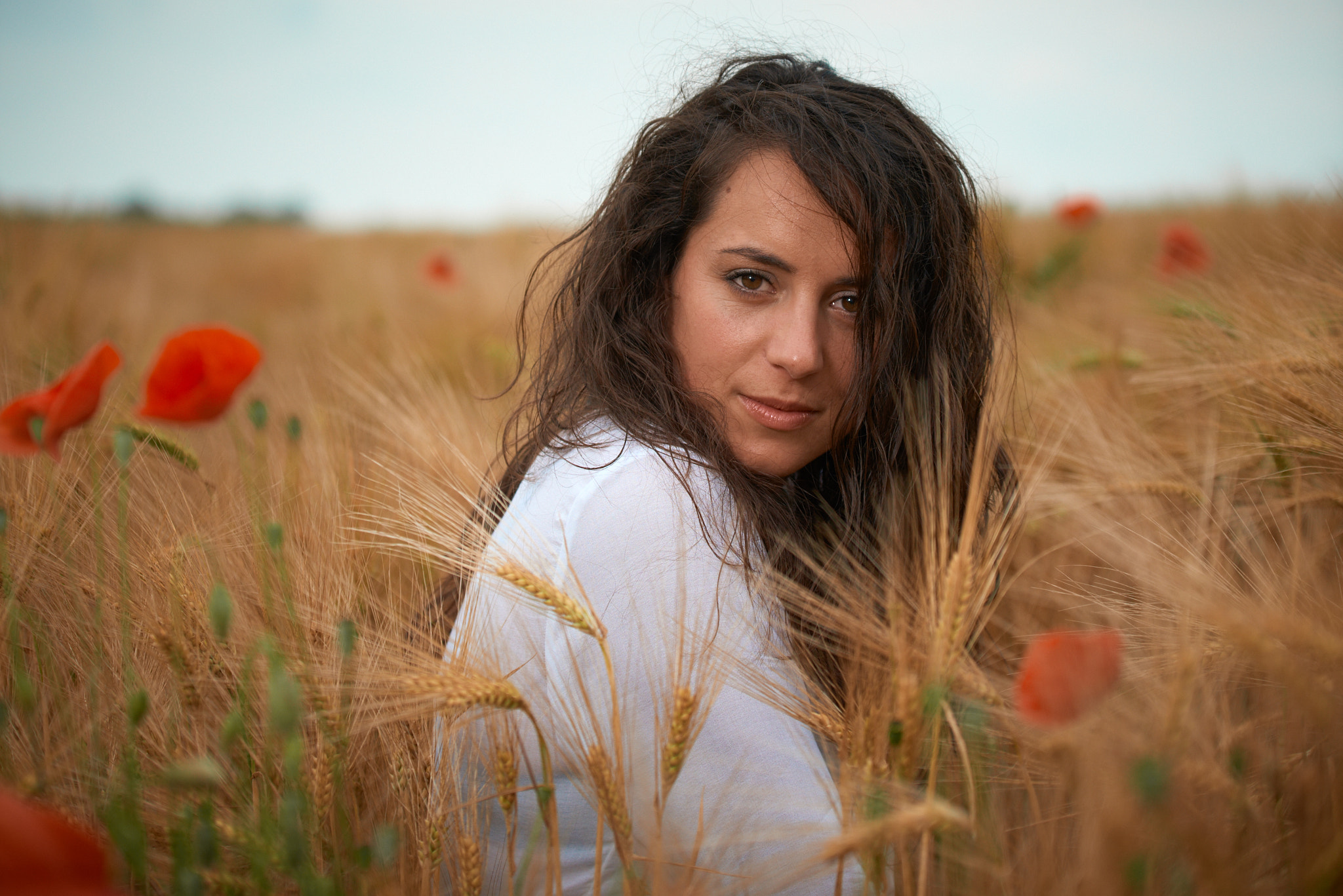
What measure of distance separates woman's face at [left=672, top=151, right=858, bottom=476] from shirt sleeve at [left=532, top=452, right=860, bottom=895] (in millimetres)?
242

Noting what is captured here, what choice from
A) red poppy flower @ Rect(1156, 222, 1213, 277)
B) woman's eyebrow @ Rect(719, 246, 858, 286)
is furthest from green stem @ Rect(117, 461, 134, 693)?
red poppy flower @ Rect(1156, 222, 1213, 277)

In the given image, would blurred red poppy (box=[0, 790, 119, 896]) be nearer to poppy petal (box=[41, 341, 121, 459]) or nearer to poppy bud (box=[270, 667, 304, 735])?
poppy bud (box=[270, 667, 304, 735])

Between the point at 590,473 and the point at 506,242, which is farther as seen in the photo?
the point at 506,242

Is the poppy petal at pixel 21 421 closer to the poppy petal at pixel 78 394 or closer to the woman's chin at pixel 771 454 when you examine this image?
the poppy petal at pixel 78 394

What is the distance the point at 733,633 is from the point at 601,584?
0.19 m

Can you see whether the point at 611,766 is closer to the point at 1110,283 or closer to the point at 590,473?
Result: the point at 590,473

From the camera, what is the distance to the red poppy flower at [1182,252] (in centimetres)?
298

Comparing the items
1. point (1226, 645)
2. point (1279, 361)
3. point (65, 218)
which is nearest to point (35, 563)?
point (1226, 645)

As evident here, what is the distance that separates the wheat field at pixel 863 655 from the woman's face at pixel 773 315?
0.81 ft

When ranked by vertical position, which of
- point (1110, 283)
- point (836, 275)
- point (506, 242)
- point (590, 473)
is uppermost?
point (506, 242)

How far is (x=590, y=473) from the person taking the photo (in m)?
1.03

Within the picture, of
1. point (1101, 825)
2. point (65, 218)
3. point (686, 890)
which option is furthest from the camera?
point (65, 218)

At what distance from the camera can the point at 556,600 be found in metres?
0.84

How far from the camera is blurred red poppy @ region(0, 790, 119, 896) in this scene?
0.42m
